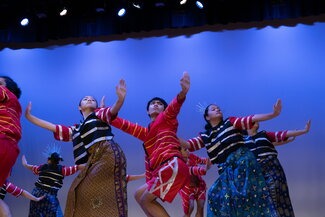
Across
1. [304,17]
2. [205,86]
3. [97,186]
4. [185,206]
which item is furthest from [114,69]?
[97,186]

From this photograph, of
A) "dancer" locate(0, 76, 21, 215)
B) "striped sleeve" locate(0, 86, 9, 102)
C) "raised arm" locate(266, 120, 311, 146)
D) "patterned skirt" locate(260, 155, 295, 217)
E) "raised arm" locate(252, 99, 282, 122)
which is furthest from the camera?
"raised arm" locate(266, 120, 311, 146)

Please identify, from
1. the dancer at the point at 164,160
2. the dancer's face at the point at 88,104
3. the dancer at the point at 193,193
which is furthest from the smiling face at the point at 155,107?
the dancer at the point at 193,193

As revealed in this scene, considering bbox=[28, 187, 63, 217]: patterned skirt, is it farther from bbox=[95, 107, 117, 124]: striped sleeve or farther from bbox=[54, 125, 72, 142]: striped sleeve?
bbox=[95, 107, 117, 124]: striped sleeve

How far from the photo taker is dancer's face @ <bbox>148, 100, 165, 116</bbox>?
4312 mm

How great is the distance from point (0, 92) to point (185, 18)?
3.75m

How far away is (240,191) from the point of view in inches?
145

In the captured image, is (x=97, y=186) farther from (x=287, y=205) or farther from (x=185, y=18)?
(x=185, y=18)

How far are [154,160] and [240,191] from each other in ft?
2.36

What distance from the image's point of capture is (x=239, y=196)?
3668mm

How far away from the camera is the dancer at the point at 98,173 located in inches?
124

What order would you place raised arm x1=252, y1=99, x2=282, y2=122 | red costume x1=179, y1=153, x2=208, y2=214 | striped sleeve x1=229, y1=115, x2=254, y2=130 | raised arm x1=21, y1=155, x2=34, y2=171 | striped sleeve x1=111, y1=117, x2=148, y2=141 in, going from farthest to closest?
raised arm x1=21, y1=155, x2=34, y2=171
red costume x1=179, y1=153, x2=208, y2=214
striped sleeve x1=111, y1=117, x2=148, y2=141
striped sleeve x1=229, y1=115, x2=254, y2=130
raised arm x1=252, y1=99, x2=282, y2=122

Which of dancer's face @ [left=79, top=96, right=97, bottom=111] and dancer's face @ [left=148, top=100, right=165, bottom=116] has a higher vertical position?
dancer's face @ [left=148, top=100, right=165, bottom=116]

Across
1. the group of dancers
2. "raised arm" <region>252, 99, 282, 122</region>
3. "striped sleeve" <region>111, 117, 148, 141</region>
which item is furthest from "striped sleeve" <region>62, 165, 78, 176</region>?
"raised arm" <region>252, 99, 282, 122</region>

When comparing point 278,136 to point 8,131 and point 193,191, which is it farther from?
point 8,131
